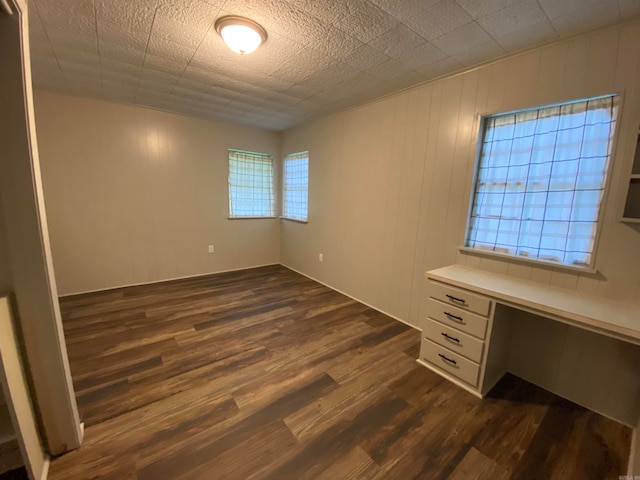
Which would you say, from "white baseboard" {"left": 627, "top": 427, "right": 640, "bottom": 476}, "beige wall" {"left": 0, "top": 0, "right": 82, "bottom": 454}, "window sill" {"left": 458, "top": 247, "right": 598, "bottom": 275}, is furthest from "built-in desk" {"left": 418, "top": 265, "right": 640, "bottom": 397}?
"beige wall" {"left": 0, "top": 0, "right": 82, "bottom": 454}

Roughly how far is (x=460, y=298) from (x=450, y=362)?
1.73ft

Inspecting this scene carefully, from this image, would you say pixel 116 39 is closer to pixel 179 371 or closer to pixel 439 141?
pixel 179 371

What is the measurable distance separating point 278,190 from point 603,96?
4202mm

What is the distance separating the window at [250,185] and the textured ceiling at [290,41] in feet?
5.07

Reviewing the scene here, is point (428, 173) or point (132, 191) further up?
point (428, 173)

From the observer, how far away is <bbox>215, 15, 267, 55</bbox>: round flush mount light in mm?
1668

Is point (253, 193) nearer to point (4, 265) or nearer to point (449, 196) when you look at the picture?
point (449, 196)

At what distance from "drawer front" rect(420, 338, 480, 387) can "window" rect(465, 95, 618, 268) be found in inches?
36.7

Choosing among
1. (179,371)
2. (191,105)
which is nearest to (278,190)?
(191,105)

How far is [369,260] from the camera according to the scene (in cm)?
328

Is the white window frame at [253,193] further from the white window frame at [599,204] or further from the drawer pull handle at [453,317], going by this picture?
the drawer pull handle at [453,317]

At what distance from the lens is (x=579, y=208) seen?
69.4 inches

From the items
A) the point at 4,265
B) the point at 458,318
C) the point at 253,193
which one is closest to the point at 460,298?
the point at 458,318

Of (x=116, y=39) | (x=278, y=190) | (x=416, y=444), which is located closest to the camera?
(x=416, y=444)
